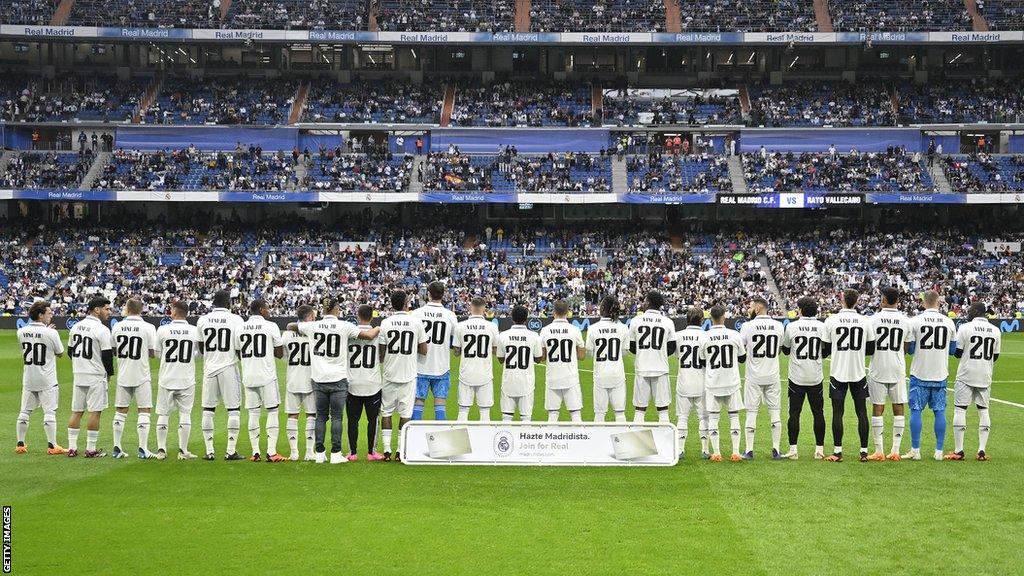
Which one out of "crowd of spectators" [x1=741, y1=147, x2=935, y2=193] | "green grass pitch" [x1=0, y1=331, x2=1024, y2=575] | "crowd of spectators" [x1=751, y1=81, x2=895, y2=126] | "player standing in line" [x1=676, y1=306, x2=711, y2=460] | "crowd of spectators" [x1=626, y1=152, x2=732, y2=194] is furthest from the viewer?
"crowd of spectators" [x1=751, y1=81, x2=895, y2=126]

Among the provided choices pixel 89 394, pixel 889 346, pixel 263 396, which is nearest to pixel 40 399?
pixel 89 394

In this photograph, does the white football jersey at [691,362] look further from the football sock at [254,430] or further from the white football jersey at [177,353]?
the white football jersey at [177,353]

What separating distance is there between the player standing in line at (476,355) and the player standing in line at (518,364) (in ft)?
0.63

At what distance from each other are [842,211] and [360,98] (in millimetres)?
29059

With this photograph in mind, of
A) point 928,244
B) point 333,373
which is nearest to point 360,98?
point 928,244

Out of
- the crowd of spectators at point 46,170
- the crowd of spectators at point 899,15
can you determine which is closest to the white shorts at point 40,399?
the crowd of spectators at point 46,170

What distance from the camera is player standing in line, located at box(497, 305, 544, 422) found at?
47.2 feet

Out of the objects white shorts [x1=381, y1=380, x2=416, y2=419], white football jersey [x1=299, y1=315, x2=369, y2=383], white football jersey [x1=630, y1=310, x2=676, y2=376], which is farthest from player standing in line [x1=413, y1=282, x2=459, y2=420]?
white football jersey [x1=630, y1=310, x2=676, y2=376]

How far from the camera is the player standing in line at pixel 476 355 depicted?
1438 cm

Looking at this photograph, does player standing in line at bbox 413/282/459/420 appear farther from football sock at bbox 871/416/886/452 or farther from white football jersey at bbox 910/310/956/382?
white football jersey at bbox 910/310/956/382

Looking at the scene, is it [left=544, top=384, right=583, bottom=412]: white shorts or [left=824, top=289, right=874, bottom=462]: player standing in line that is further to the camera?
[left=544, top=384, right=583, bottom=412]: white shorts

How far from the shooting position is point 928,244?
53.8 meters

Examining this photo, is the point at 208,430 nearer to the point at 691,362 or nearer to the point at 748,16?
the point at 691,362

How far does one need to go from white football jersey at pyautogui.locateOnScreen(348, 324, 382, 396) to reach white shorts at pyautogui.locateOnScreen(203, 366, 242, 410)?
1588 millimetres
